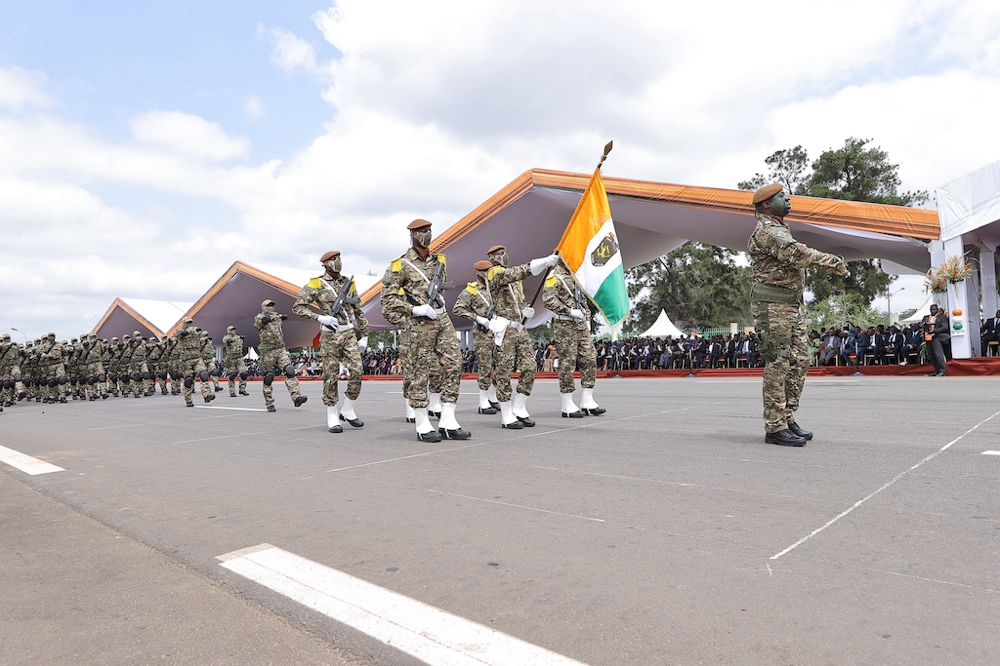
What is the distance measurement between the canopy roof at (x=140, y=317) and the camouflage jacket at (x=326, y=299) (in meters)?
35.3

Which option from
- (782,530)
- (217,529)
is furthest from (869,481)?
(217,529)

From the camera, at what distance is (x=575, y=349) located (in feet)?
25.9

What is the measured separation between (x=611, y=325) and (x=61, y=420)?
10457 mm

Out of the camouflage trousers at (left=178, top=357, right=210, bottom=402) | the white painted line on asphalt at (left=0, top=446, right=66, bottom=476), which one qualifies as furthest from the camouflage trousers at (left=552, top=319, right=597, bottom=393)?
the camouflage trousers at (left=178, top=357, right=210, bottom=402)

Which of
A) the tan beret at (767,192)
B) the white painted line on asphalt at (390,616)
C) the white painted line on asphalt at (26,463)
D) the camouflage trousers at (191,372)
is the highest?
the tan beret at (767,192)

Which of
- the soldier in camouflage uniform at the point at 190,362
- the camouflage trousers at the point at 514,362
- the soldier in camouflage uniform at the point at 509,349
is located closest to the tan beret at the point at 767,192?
the soldier in camouflage uniform at the point at 509,349

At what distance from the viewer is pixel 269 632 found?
223 cm

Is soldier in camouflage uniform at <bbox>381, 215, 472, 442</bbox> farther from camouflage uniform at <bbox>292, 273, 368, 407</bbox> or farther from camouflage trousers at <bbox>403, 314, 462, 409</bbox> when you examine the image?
camouflage uniform at <bbox>292, 273, 368, 407</bbox>

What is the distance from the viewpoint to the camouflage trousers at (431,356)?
6590 millimetres

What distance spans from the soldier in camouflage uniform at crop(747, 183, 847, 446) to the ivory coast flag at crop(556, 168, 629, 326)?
3.24m

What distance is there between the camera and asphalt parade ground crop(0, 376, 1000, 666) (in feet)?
6.75

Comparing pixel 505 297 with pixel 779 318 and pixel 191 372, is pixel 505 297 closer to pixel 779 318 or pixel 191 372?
pixel 779 318

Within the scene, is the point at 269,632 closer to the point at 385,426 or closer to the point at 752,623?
the point at 752,623

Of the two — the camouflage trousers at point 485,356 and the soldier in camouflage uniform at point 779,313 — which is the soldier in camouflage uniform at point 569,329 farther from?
the soldier in camouflage uniform at point 779,313
